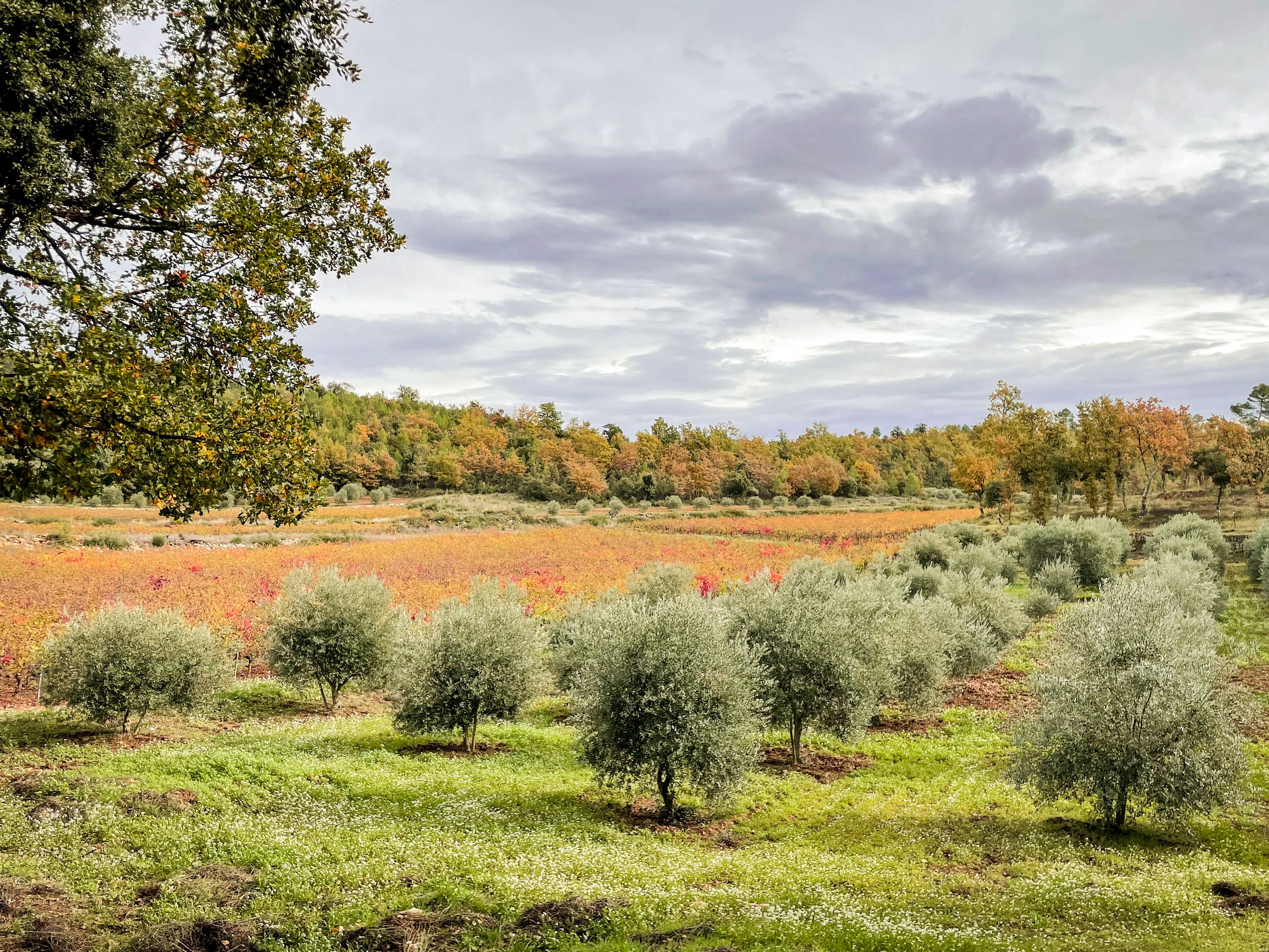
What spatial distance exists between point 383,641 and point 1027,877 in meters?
21.3

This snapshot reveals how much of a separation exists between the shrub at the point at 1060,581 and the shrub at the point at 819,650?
3007cm

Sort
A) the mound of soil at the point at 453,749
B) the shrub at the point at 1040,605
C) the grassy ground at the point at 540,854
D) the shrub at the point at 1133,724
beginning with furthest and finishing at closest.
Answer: the shrub at the point at 1040,605, the mound of soil at the point at 453,749, the shrub at the point at 1133,724, the grassy ground at the point at 540,854

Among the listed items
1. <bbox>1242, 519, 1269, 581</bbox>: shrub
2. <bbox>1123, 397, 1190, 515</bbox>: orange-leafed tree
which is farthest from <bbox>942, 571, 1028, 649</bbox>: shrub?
<bbox>1123, 397, 1190, 515</bbox>: orange-leafed tree

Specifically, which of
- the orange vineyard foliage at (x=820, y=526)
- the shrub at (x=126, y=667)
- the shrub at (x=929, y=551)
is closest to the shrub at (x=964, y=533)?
the orange vineyard foliage at (x=820, y=526)

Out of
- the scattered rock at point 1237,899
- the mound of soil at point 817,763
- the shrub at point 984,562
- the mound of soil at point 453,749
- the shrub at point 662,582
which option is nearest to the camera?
the scattered rock at point 1237,899

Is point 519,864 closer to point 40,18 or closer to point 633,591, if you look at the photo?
point 40,18

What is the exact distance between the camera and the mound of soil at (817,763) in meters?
22.1

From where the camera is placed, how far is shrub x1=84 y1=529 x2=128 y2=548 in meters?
52.5

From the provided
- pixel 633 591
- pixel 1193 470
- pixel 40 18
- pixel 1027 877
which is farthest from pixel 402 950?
pixel 1193 470

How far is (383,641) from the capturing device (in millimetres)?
25500

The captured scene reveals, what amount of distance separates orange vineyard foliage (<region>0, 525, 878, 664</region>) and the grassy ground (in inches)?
476

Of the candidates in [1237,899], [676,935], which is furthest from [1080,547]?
[676,935]

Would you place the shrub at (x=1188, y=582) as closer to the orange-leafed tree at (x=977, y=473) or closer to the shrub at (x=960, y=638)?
the shrub at (x=960, y=638)

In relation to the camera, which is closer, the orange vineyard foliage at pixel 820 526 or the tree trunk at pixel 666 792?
the tree trunk at pixel 666 792
